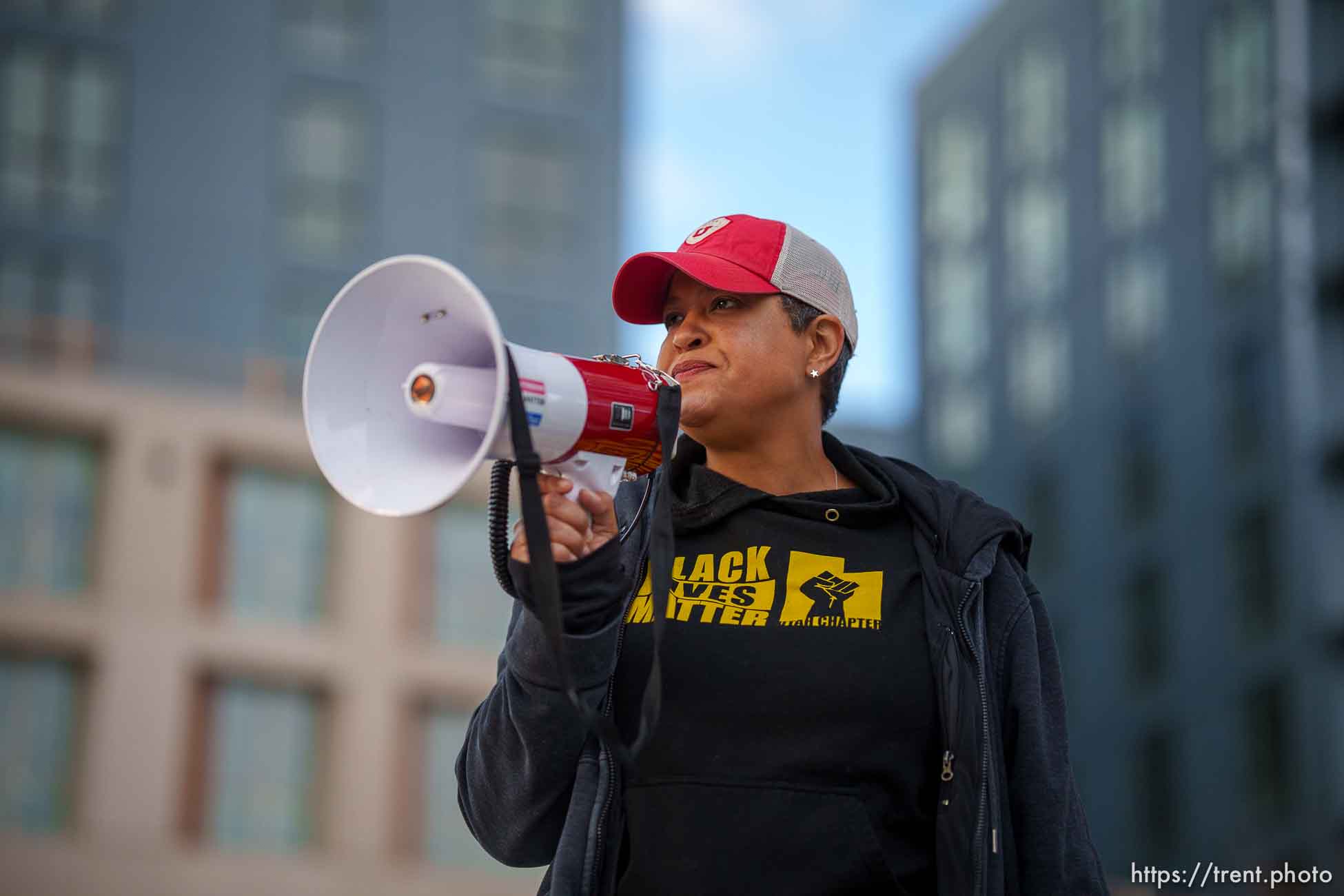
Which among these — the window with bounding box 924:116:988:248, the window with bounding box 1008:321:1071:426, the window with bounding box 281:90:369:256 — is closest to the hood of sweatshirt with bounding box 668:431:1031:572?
the window with bounding box 281:90:369:256

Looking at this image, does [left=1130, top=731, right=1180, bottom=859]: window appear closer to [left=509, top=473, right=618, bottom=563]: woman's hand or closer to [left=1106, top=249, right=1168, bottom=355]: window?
[left=1106, top=249, right=1168, bottom=355]: window

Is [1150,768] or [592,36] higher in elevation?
[592,36]

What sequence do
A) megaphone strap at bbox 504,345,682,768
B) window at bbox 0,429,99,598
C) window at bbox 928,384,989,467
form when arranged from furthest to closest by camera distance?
window at bbox 928,384,989,467, window at bbox 0,429,99,598, megaphone strap at bbox 504,345,682,768

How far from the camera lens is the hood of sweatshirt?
3395 mm

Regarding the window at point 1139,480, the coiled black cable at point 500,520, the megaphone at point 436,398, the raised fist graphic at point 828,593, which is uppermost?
the window at point 1139,480

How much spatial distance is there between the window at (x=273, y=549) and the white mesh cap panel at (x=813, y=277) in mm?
23762

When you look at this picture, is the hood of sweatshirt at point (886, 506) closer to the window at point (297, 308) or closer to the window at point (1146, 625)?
the window at point (297, 308)

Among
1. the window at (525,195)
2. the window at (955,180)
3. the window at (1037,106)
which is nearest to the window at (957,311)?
the window at (955,180)

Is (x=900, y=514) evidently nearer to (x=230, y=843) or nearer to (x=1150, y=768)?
(x=230, y=843)

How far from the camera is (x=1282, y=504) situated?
92.1 ft

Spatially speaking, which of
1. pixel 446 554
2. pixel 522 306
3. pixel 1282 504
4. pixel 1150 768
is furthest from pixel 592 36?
pixel 1150 768

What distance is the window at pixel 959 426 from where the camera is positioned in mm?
39250

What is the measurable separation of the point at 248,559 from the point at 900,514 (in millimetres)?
24350

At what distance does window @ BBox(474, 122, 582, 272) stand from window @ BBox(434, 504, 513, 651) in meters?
5.34
